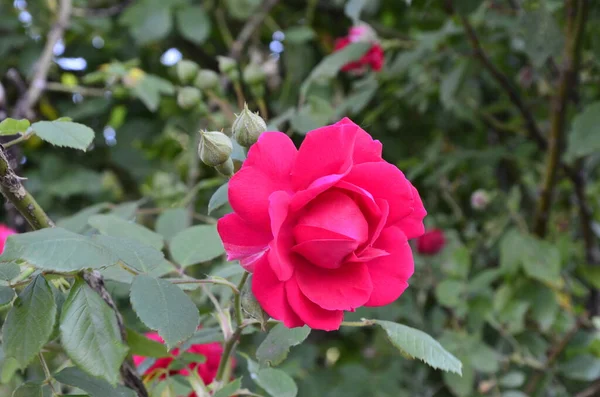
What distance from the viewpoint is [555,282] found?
3.97 feet

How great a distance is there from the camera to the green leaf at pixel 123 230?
2.01 ft

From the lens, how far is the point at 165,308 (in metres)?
0.47

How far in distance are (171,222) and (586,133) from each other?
693mm

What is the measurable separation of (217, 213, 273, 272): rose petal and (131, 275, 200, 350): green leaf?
6 cm

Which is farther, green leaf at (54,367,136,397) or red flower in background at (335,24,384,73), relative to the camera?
red flower in background at (335,24,384,73)

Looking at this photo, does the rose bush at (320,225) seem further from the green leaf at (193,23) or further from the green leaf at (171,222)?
the green leaf at (193,23)

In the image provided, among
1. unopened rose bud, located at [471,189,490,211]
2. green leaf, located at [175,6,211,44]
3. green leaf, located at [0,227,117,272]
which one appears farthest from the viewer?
unopened rose bud, located at [471,189,490,211]

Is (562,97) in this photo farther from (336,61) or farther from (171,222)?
(171,222)

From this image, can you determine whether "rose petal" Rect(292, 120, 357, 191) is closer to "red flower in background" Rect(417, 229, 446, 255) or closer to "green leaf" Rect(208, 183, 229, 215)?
"green leaf" Rect(208, 183, 229, 215)

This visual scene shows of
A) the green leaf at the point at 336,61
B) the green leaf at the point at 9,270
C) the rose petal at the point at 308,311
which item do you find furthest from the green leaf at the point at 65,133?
the green leaf at the point at 336,61

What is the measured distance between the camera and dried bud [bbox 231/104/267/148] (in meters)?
0.50

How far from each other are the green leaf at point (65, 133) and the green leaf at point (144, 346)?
6.7 inches

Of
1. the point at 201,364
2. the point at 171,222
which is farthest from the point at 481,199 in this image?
the point at 201,364

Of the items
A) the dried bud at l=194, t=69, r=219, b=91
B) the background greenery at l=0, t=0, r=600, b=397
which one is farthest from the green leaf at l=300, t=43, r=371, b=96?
the dried bud at l=194, t=69, r=219, b=91
